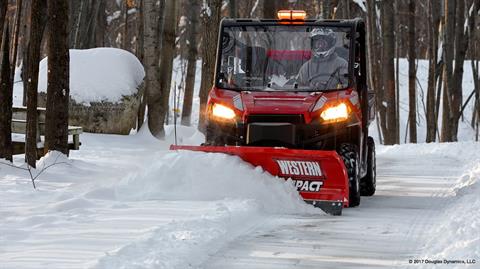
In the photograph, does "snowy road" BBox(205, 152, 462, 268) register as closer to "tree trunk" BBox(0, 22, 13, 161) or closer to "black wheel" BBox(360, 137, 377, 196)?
"black wheel" BBox(360, 137, 377, 196)

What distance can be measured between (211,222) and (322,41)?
11.4 feet

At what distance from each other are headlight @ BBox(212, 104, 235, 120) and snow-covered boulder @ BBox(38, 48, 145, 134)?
8.87 m

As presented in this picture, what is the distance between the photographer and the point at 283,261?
5484 mm

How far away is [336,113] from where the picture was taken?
851 cm

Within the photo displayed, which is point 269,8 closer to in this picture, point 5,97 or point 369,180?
point 5,97

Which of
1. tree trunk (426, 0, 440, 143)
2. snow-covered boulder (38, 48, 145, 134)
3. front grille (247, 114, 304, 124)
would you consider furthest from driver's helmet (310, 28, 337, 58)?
tree trunk (426, 0, 440, 143)

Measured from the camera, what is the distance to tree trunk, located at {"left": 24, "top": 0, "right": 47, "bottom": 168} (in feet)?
34.0

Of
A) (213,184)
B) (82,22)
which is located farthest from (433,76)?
(213,184)

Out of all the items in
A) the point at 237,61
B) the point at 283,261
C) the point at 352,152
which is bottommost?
the point at 283,261

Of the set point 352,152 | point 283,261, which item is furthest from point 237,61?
point 283,261

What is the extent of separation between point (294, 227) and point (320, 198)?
1.13 m

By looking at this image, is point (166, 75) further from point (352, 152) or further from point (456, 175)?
point (352, 152)

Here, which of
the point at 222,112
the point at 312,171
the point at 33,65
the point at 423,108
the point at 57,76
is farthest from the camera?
the point at 423,108

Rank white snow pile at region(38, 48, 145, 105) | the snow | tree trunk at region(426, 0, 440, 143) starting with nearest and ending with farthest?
1. white snow pile at region(38, 48, 145, 105)
2. tree trunk at region(426, 0, 440, 143)
3. the snow
